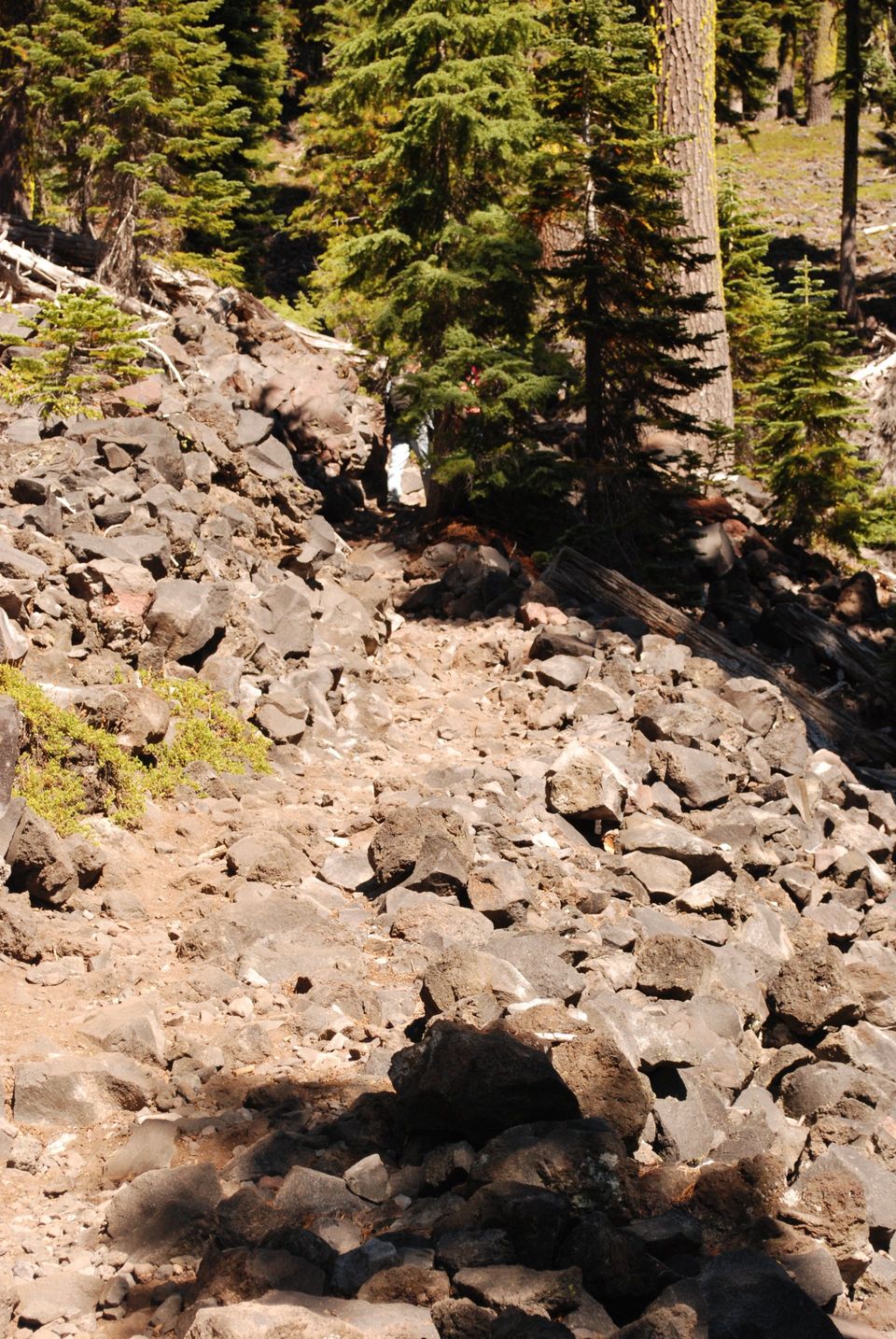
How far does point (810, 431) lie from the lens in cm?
1494

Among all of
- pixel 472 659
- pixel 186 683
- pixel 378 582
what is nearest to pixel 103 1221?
pixel 186 683

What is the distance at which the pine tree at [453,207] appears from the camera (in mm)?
12391

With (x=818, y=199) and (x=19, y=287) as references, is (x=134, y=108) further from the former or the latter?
(x=818, y=199)

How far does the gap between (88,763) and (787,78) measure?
160 feet

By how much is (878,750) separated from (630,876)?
462 cm

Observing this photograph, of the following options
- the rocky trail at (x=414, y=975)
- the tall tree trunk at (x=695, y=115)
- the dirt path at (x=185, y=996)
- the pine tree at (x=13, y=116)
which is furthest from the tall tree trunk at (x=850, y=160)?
the dirt path at (x=185, y=996)

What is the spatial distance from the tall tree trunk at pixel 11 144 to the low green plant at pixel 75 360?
8.26m

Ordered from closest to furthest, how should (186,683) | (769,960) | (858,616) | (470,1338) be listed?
(470,1338), (769,960), (186,683), (858,616)

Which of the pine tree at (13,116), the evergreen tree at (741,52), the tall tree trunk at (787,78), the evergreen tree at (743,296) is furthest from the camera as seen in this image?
the tall tree trunk at (787,78)

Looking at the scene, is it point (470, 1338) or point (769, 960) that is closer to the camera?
point (470, 1338)

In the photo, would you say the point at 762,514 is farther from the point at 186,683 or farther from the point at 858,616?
the point at 186,683

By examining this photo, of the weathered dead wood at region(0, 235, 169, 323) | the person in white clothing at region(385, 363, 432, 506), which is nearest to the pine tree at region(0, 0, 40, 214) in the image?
the weathered dead wood at region(0, 235, 169, 323)

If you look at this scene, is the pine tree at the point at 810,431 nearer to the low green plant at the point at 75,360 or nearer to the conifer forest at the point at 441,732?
the conifer forest at the point at 441,732

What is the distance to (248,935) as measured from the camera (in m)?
6.00
